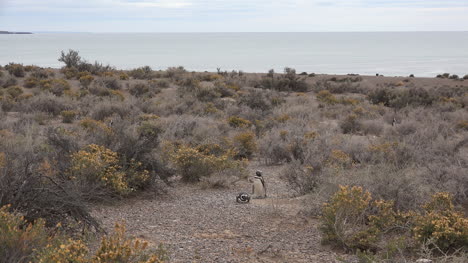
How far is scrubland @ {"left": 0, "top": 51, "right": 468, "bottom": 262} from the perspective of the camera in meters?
6.11

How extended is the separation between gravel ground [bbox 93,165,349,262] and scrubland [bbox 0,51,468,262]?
11.6 inches

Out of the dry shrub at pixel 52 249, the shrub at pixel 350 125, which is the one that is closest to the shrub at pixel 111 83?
the shrub at pixel 350 125

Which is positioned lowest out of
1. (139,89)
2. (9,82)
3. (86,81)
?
(139,89)

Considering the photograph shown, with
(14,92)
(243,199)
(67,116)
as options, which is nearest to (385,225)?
(243,199)

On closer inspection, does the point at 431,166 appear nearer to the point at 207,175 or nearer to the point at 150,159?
the point at 207,175

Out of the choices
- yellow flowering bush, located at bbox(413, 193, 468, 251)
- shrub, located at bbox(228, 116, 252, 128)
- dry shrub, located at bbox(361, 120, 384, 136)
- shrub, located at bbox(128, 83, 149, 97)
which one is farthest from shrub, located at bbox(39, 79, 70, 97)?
yellow flowering bush, located at bbox(413, 193, 468, 251)

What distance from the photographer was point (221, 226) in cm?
753

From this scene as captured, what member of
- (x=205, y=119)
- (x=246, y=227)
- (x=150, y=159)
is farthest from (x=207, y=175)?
(x=205, y=119)

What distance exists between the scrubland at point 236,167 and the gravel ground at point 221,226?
0.29 m

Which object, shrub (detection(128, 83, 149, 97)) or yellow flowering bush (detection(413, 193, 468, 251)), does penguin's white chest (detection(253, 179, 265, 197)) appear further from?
shrub (detection(128, 83, 149, 97))

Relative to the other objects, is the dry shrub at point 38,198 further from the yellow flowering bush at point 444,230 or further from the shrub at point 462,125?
the shrub at point 462,125

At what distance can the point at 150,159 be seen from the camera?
9781 mm

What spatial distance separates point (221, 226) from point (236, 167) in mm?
3556

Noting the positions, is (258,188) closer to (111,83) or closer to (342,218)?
(342,218)
